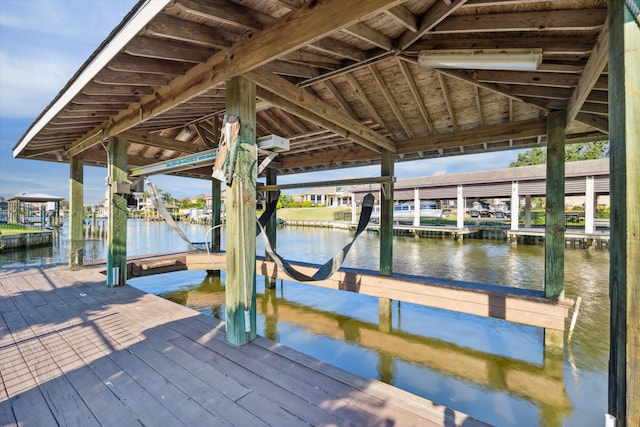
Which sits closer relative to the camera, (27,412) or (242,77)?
(27,412)

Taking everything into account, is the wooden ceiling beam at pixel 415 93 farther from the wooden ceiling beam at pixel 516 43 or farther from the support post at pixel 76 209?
the support post at pixel 76 209

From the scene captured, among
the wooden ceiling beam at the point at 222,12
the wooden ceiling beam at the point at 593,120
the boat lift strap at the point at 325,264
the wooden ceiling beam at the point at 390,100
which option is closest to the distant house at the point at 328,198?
the wooden ceiling beam at the point at 390,100

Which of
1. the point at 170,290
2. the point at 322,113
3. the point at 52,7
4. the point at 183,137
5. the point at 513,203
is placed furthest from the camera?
the point at 513,203

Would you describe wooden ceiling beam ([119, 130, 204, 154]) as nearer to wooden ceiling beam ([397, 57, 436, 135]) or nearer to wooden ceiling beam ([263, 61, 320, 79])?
wooden ceiling beam ([263, 61, 320, 79])

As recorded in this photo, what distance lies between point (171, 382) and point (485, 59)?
10.9ft

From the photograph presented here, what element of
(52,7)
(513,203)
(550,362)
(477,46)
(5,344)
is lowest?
(550,362)

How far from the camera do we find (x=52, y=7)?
18.2ft

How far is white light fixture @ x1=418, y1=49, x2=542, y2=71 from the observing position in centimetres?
215

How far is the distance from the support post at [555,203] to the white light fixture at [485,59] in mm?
1469

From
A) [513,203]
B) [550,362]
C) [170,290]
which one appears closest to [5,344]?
[170,290]

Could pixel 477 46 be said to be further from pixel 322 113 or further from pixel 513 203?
pixel 513 203

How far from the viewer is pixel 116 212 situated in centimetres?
406

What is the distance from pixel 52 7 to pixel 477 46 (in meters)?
7.92

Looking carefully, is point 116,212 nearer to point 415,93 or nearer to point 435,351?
point 415,93
